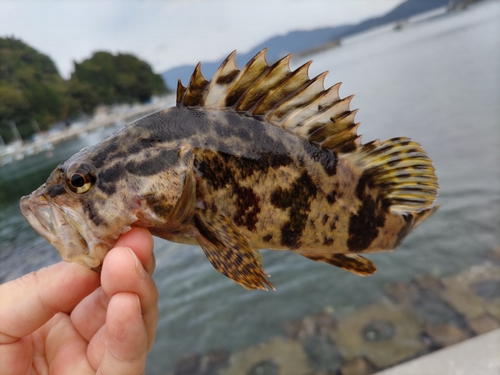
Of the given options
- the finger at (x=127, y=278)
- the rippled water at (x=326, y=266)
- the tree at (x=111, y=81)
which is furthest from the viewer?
the tree at (x=111, y=81)

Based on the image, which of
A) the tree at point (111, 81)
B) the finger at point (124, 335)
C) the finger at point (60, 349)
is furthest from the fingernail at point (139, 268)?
the tree at point (111, 81)

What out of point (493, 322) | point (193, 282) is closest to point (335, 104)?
point (493, 322)

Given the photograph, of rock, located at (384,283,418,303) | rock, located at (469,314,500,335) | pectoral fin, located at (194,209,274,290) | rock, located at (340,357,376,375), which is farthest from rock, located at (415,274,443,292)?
pectoral fin, located at (194,209,274,290)

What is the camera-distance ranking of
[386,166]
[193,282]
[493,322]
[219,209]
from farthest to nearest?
[193,282], [493,322], [386,166], [219,209]

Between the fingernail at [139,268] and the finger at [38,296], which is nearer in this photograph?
the fingernail at [139,268]

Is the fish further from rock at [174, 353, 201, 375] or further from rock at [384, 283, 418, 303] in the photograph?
rock at [174, 353, 201, 375]

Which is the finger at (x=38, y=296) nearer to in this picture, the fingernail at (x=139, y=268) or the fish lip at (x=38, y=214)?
the fish lip at (x=38, y=214)

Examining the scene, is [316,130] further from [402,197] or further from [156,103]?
[156,103]
